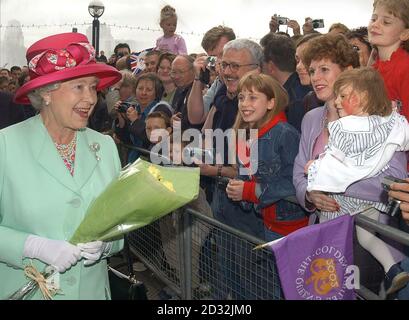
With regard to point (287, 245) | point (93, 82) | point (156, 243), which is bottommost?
point (156, 243)

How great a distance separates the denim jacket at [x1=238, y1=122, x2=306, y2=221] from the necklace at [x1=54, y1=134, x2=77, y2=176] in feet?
4.49

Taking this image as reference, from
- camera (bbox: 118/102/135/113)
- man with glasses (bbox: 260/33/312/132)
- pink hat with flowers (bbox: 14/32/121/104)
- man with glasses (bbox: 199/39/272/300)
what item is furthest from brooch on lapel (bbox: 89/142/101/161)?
camera (bbox: 118/102/135/113)

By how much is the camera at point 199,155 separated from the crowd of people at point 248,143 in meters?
0.03

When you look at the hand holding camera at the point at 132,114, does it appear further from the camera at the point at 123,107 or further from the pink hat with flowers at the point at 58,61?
the pink hat with flowers at the point at 58,61

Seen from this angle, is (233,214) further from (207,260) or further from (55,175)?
(55,175)

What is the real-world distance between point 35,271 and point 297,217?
1.88m

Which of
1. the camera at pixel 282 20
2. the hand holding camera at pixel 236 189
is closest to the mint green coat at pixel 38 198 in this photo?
the hand holding camera at pixel 236 189

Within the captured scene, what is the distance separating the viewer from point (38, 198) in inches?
93.6

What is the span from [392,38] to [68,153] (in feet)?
7.31

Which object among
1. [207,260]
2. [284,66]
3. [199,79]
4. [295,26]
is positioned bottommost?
[207,260]

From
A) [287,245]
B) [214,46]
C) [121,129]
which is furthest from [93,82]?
[121,129]

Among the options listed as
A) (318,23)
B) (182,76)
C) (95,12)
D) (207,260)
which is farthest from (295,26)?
(95,12)
